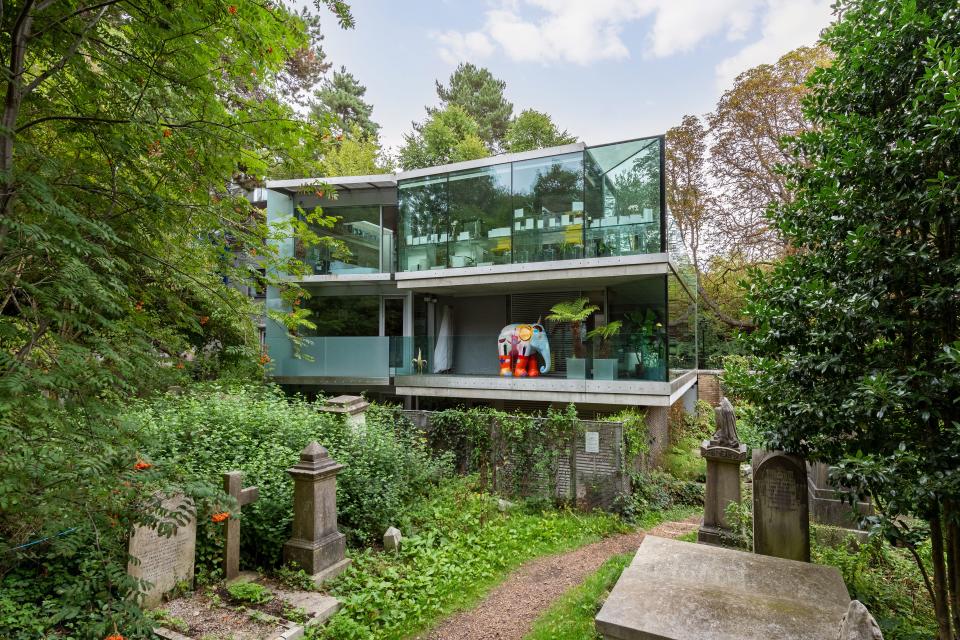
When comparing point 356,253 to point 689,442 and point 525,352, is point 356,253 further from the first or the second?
point 689,442

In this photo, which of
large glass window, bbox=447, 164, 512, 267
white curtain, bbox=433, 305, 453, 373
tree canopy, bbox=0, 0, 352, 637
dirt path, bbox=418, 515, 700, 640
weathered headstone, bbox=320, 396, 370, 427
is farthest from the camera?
white curtain, bbox=433, 305, 453, 373

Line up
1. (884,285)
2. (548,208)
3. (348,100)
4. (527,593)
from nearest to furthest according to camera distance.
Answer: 1. (884,285)
2. (527,593)
3. (548,208)
4. (348,100)

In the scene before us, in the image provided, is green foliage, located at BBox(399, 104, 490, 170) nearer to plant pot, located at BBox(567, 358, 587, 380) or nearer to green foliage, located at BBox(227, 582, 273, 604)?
plant pot, located at BBox(567, 358, 587, 380)

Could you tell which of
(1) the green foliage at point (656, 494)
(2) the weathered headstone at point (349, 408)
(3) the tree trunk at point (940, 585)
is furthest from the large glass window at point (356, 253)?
(3) the tree trunk at point (940, 585)

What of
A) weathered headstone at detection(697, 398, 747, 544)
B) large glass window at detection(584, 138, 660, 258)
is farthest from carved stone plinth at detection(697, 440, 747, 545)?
large glass window at detection(584, 138, 660, 258)

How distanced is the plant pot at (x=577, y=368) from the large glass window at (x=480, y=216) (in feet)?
10.5

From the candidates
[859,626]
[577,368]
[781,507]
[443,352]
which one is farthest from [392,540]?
[443,352]

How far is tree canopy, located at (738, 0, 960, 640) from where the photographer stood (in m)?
3.41

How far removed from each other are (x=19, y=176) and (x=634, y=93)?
25.7 m

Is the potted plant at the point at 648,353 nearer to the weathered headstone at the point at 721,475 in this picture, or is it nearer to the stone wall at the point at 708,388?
the weathered headstone at the point at 721,475

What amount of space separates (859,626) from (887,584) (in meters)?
4.10

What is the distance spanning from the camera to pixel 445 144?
23.4 meters

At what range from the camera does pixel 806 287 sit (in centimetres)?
413

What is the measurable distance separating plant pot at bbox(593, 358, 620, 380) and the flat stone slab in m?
6.23
